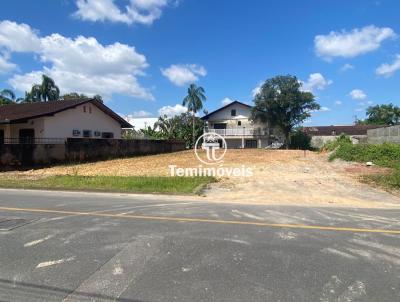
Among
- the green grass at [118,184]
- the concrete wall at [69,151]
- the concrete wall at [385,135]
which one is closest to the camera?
the green grass at [118,184]

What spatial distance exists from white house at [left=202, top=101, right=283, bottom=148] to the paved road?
4267 cm

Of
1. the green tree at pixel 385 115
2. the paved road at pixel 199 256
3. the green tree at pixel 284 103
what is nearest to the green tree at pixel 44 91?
the green tree at pixel 284 103

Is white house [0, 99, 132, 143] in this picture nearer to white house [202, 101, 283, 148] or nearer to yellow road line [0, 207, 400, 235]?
yellow road line [0, 207, 400, 235]

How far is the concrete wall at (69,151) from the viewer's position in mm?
21766

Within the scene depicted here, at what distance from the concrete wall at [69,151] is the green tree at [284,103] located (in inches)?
732

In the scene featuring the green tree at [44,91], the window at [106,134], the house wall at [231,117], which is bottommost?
the window at [106,134]

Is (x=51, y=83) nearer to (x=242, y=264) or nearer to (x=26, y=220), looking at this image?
(x=26, y=220)

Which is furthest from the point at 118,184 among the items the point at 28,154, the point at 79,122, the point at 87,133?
the point at 87,133

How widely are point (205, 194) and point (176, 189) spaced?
44.0 inches

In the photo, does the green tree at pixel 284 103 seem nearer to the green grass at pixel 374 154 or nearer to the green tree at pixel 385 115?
the green grass at pixel 374 154

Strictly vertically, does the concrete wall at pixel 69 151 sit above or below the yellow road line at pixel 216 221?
above

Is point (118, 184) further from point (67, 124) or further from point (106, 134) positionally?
point (106, 134)

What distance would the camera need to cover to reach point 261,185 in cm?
1460

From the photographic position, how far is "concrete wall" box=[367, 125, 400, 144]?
75.3 ft
